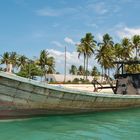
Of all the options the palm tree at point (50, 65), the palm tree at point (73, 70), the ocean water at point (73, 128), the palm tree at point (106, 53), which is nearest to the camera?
the ocean water at point (73, 128)

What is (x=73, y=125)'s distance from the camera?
13164 mm

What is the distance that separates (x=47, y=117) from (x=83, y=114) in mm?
2249

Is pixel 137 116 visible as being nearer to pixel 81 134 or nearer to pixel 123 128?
pixel 123 128

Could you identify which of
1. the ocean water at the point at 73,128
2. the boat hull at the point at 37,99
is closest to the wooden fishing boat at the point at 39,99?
the boat hull at the point at 37,99

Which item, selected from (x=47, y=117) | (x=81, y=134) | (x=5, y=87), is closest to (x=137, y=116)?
(x=47, y=117)

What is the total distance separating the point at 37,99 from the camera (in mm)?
13539

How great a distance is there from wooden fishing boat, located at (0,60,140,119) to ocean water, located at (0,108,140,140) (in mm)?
380

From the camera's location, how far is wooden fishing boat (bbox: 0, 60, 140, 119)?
12.8 m

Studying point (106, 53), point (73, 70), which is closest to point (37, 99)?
point (106, 53)

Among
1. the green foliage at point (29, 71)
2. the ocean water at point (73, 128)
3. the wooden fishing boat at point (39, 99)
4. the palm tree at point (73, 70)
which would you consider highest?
the palm tree at point (73, 70)

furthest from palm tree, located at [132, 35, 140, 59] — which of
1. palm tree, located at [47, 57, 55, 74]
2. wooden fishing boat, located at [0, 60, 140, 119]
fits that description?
wooden fishing boat, located at [0, 60, 140, 119]

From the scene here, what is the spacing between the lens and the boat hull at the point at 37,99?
42.1ft

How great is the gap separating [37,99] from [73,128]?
6.91 feet

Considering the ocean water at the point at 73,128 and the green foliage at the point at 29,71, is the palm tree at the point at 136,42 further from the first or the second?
the ocean water at the point at 73,128
